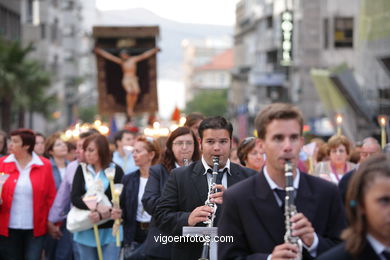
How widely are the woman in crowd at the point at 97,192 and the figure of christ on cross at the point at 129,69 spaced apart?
22661 millimetres

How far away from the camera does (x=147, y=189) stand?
333 inches

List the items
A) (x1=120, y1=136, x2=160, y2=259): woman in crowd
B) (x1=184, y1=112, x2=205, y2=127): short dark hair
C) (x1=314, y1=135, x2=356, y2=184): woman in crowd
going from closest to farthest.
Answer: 1. (x1=120, y1=136, x2=160, y2=259): woman in crowd
2. (x1=184, y1=112, x2=205, y2=127): short dark hair
3. (x1=314, y1=135, x2=356, y2=184): woman in crowd

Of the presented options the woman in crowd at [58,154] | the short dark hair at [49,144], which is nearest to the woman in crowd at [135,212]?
the woman in crowd at [58,154]

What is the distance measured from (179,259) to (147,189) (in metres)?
1.13

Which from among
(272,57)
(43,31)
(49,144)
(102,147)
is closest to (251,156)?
(102,147)

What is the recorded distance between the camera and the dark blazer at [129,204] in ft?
32.3

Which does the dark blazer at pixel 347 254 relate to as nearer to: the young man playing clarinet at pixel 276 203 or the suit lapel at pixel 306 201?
the young man playing clarinet at pixel 276 203

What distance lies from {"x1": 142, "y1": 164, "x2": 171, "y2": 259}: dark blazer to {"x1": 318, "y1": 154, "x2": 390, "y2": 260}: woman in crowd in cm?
385

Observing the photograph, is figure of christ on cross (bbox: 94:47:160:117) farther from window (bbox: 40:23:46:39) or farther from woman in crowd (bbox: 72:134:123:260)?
window (bbox: 40:23:46:39)

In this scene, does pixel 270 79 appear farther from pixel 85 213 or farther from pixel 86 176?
pixel 85 213

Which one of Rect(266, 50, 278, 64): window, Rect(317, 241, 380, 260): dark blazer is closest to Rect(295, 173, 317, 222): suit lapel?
Rect(317, 241, 380, 260): dark blazer

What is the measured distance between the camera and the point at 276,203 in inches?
196

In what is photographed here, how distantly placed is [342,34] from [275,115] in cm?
4995

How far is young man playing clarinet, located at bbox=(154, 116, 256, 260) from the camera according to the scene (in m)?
7.22
